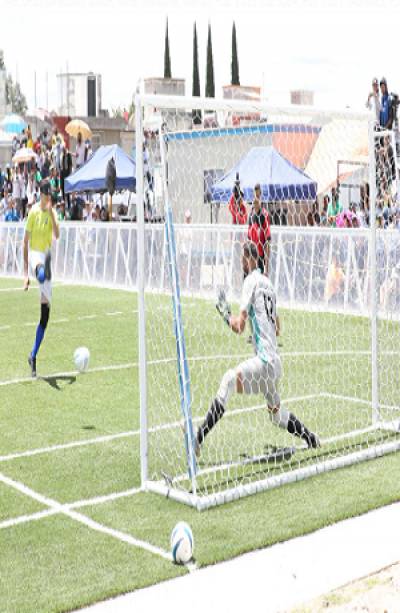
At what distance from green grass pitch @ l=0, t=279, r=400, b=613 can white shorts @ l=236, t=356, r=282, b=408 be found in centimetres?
66

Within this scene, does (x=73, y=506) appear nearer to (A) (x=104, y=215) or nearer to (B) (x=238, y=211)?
(B) (x=238, y=211)

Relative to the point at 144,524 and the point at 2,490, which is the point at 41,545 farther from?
the point at 2,490

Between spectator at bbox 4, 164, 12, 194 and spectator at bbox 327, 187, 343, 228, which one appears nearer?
spectator at bbox 327, 187, 343, 228

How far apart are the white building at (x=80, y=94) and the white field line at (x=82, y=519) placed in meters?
90.4

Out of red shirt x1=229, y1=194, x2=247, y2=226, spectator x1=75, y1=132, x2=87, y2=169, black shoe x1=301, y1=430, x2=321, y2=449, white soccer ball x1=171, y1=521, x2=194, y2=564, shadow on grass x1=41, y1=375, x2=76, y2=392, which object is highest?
spectator x1=75, y1=132, x2=87, y2=169

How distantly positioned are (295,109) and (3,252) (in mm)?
19193

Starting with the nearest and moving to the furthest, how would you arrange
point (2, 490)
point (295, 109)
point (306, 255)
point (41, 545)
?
point (41, 545) → point (2, 490) → point (295, 109) → point (306, 255)

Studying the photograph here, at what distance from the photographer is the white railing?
1641 cm

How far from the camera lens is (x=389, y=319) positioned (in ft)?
49.2

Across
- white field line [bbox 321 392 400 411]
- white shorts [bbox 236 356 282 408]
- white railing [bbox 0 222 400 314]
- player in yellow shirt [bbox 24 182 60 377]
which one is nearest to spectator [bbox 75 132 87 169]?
white railing [bbox 0 222 400 314]

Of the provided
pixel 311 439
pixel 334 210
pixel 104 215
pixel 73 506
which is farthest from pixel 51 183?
pixel 73 506

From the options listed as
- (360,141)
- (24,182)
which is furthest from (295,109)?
(24,182)

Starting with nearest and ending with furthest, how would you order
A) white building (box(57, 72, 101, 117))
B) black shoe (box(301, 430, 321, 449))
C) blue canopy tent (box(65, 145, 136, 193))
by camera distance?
black shoe (box(301, 430, 321, 449)) → blue canopy tent (box(65, 145, 136, 193)) → white building (box(57, 72, 101, 117))

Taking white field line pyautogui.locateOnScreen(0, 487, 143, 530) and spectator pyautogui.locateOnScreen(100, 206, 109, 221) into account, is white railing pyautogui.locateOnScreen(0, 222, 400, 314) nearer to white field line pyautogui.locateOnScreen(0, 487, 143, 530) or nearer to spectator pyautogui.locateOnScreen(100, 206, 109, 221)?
spectator pyautogui.locateOnScreen(100, 206, 109, 221)
